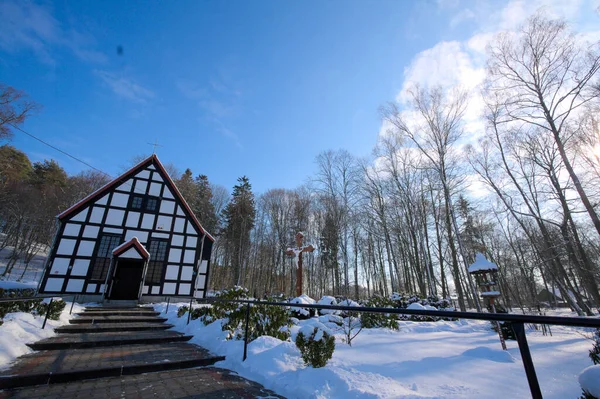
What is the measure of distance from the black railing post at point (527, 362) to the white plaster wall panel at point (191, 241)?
641 inches

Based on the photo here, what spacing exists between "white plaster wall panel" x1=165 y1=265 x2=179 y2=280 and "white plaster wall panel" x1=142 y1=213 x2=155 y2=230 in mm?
2631

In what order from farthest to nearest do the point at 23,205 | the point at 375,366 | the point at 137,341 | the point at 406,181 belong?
the point at 23,205 → the point at 406,181 → the point at 137,341 → the point at 375,366

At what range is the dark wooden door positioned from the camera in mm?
13031

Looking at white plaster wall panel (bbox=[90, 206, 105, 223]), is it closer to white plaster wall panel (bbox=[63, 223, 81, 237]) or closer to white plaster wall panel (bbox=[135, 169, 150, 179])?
white plaster wall panel (bbox=[63, 223, 81, 237])

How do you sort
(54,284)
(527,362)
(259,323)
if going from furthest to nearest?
1. (54,284)
2. (259,323)
3. (527,362)

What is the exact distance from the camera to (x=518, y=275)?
1049 inches

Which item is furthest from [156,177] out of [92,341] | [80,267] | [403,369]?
[403,369]

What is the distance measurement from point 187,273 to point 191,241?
6.29 feet

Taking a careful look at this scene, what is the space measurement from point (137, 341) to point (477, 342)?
8.19 metres

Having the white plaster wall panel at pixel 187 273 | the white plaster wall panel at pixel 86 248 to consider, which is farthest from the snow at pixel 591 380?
the white plaster wall panel at pixel 86 248

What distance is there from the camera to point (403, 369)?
3.84m

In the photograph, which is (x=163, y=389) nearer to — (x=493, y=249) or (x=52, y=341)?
(x=52, y=341)

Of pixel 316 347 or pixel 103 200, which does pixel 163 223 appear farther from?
pixel 316 347

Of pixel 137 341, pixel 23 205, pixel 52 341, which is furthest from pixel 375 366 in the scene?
pixel 23 205
